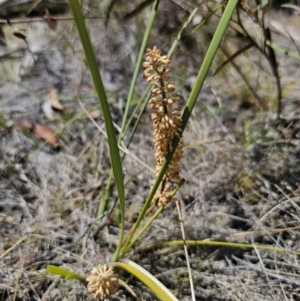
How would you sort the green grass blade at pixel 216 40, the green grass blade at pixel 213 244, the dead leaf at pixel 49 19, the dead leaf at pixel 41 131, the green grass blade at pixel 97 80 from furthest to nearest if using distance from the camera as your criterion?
the dead leaf at pixel 41 131 → the dead leaf at pixel 49 19 → the green grass blade at pixel 213 244 → the green grass blade at pixel 216 40 → the green grass blade at pixel 97 80

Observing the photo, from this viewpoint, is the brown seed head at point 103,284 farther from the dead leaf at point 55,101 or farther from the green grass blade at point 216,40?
the dead leaf at point 55,101

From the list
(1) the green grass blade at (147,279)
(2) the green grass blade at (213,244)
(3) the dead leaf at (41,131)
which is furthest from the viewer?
(3) the dead leaf at (41,131)

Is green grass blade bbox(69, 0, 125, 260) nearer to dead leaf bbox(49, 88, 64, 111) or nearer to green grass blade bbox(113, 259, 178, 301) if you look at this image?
green grass blade bbox(113, 259, 178, 301)

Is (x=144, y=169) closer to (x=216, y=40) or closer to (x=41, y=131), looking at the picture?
(x=41, y=131)

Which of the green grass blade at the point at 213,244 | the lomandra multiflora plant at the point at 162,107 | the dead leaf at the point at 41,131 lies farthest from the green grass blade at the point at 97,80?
the dead leaf at the point at 41,131

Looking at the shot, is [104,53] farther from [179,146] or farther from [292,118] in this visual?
[179,146]

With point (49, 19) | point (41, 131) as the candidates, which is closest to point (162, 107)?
point (49, 19)

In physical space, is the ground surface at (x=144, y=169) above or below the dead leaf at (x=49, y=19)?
below

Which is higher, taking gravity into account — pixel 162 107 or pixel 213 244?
pixel 162 107
